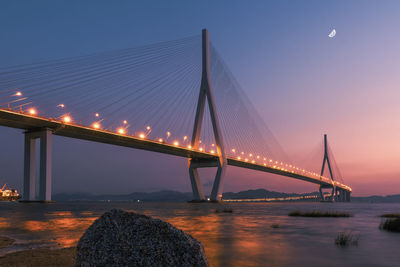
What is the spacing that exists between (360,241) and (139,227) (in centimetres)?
925

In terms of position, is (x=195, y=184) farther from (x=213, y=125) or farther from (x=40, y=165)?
(x=40, y=165)

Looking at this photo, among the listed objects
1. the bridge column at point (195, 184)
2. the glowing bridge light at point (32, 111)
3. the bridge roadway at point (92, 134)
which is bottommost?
the bridge column at point (195, 184)

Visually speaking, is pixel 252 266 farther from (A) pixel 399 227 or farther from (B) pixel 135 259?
(A) pixel 399 227

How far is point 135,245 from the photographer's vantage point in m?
4.42

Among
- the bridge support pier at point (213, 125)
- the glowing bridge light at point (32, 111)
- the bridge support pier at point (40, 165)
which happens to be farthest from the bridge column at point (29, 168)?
the bridge support pier at point (213, 125)

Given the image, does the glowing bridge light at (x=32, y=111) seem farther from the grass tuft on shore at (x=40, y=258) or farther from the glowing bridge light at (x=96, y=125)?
the grass tuft on shore at (x=40, y=258)

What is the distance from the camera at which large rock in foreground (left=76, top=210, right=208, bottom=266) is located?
4328mm

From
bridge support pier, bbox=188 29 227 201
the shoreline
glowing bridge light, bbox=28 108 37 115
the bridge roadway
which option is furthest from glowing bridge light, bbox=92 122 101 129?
the shoreline

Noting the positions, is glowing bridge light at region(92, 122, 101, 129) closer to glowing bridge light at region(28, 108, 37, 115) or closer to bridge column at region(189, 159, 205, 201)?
glowing bridge light at region(28, 108, 37, 115)

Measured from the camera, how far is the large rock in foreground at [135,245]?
4.33 meters

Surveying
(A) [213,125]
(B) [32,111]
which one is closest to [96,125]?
(B) [32,111]

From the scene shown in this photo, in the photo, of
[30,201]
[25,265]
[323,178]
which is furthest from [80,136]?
[323,178]

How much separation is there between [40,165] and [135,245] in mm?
39315

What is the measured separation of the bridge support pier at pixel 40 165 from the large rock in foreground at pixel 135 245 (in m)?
38.1
